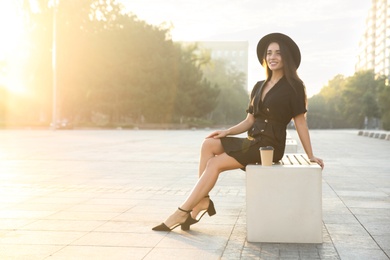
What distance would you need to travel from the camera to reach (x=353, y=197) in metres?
7.80

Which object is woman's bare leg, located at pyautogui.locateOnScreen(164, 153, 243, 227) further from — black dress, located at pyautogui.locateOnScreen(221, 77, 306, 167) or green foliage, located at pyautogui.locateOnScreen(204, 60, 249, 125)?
green foliage, located at pyautogui.locateOnScreen(204, 60, 249, 125)

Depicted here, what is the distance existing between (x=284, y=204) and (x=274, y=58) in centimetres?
141

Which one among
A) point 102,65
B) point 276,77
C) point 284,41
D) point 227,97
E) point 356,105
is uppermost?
point 102,65

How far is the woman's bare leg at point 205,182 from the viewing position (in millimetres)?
5328

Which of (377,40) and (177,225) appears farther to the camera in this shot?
(377,40)

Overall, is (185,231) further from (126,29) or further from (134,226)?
(126,29)

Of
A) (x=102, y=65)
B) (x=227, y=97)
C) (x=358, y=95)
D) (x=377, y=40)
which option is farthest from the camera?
(x=377, y=40)

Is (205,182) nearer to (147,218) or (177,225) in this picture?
(177,225)

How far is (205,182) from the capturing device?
534cm

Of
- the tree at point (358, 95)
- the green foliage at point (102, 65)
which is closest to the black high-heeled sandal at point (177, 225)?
the green foliage at point (102, 65)

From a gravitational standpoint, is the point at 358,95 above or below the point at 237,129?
above

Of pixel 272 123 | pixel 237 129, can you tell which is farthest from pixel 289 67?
pixel 237 129

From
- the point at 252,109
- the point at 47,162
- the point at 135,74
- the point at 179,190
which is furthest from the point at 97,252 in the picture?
the point at 135,74

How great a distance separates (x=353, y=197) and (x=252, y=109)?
2.92m
